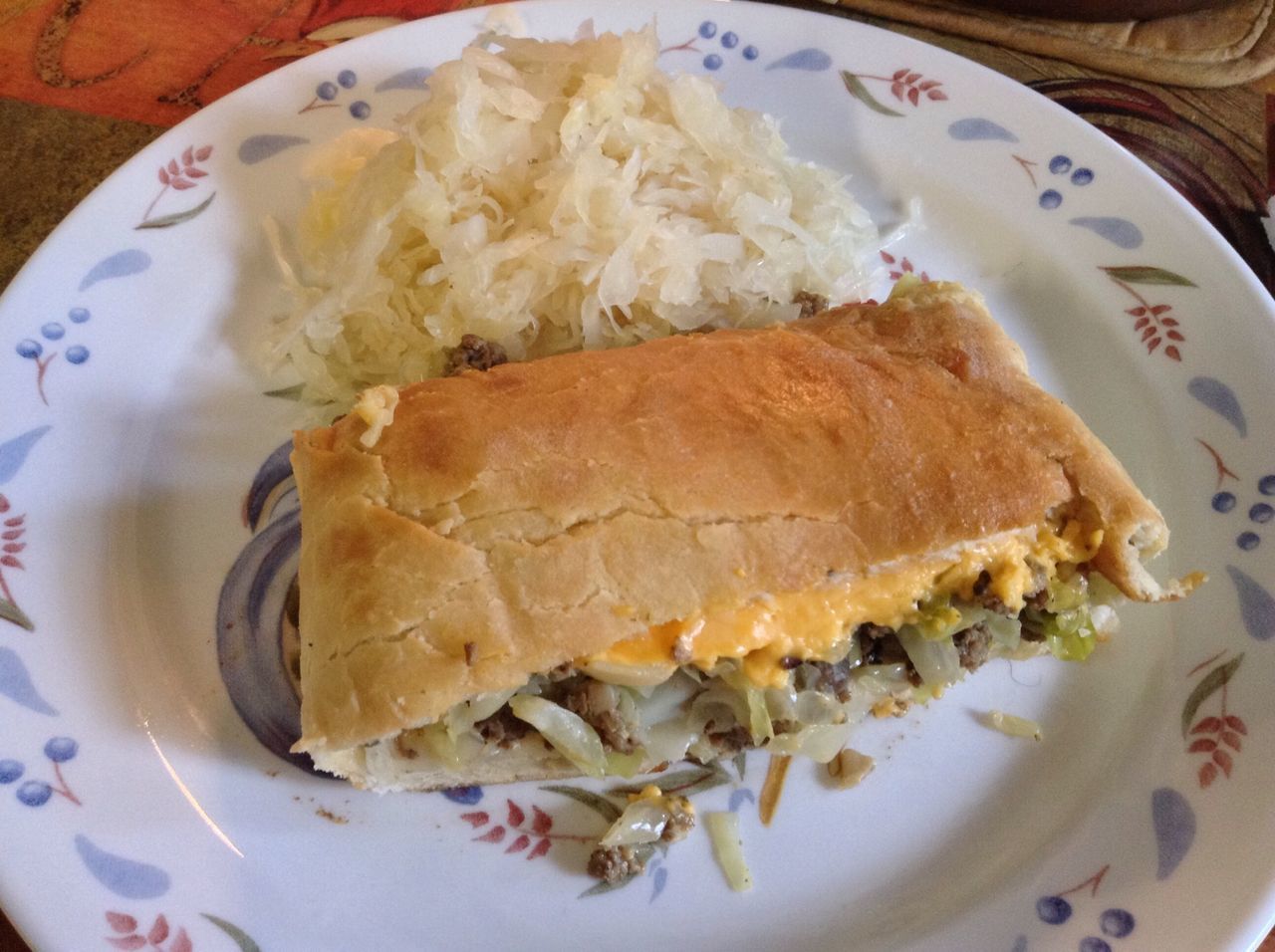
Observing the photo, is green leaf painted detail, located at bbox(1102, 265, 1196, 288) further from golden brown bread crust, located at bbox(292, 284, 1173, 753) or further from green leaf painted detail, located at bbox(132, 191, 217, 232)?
green leaf painted detail, located at bbox(132, 191, 217, 232)

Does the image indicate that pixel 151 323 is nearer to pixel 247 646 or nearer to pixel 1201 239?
pixel 247 646

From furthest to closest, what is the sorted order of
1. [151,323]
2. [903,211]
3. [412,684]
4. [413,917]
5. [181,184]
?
[903,211] → [181,184] → [151,323] → [413,917] → [412,684]

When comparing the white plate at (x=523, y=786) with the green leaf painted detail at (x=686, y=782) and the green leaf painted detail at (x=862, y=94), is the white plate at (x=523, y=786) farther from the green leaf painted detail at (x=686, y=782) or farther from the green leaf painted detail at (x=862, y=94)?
the green leaf painted detail at (x=862, y=94)

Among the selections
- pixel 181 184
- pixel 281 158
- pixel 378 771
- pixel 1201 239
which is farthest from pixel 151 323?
pixel 1201 239

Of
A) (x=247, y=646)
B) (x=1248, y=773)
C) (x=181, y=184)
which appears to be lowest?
(x=247, y=646)

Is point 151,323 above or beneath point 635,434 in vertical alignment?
beneath

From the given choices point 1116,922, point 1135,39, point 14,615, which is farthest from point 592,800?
point 1135,39
